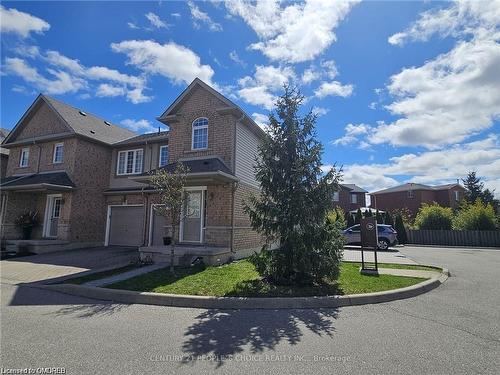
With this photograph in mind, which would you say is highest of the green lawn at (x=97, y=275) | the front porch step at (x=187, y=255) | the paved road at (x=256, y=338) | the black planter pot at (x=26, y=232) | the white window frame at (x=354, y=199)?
the white window frame at (x=354, y=199)

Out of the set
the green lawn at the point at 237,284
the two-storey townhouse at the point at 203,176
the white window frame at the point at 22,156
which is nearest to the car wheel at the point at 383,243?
the two-storey townhouse at the point at 203,176

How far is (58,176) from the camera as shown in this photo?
1759 cm

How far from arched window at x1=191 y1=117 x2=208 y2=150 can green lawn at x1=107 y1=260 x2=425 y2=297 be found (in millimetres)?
6673

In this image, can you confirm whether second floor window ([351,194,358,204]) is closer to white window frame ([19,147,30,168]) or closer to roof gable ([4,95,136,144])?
roof gable ([4,95,136,144])

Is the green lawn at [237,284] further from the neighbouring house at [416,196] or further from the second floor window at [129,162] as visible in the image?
the neighbouring house at [416,196]

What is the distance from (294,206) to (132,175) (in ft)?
43.5

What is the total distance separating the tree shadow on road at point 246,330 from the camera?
4.54m

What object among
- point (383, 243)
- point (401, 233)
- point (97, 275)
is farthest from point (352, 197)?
point (97, 275)

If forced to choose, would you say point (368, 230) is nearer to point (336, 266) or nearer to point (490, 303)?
point (336, 266)

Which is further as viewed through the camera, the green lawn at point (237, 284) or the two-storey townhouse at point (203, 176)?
the two-storey townhouse at point (203, 176)

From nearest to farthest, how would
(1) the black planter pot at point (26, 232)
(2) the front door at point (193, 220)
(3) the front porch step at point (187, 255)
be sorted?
(3) the front porch step at point (187, 255), (2) the front door at point (193, 220), (1) the black planter pot at point (26, 232)

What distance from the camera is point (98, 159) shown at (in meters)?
19.1

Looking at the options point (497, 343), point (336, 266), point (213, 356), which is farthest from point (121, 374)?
point (336, 266)

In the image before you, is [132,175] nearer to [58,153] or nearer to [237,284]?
[58,153]
